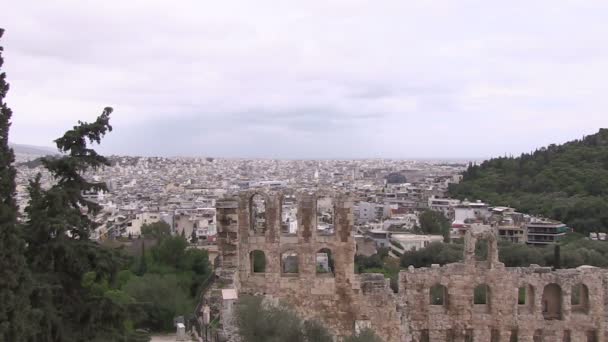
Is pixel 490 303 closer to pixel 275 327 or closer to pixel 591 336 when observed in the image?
pixel 591 336

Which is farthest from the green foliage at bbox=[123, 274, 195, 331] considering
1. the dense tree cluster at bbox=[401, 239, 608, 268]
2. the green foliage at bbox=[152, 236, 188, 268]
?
the dense tree cluster at bbox=[401, 239, 608, 268]

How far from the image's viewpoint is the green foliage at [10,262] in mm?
8852

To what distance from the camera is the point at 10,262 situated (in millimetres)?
9039

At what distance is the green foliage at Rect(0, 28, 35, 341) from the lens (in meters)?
8.85

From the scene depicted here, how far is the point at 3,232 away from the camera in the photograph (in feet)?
29.7

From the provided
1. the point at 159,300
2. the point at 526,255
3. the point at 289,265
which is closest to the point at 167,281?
the point at 159,300

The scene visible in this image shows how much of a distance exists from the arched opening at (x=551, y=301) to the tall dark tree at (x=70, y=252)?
474 inches

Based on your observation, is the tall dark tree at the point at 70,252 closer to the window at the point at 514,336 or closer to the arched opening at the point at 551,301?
the window at the point at 514,336

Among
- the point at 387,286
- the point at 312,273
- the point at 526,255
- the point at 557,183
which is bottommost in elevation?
the point at 526,255

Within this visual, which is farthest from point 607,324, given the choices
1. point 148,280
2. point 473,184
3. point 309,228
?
point 473,184

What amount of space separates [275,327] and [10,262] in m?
5.39

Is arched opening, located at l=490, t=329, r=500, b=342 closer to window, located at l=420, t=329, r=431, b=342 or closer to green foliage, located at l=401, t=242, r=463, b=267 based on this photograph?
window, located at l=420, t=329, r=431, b=342

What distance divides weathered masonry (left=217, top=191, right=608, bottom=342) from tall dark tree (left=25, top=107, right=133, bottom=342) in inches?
177

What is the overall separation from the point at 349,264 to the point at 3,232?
8.32 metres
